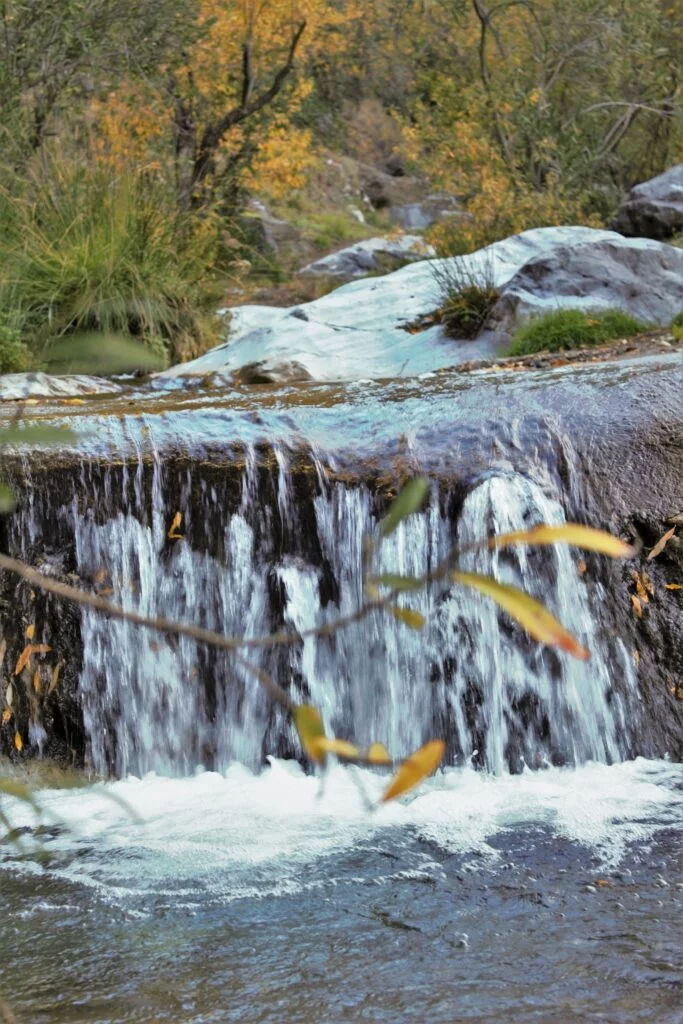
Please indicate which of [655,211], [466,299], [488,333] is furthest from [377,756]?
[655,211]

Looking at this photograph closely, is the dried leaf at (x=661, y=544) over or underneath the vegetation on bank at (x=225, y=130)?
underneath

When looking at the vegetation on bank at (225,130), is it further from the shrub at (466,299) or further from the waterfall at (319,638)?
the waterfall at (319,638)

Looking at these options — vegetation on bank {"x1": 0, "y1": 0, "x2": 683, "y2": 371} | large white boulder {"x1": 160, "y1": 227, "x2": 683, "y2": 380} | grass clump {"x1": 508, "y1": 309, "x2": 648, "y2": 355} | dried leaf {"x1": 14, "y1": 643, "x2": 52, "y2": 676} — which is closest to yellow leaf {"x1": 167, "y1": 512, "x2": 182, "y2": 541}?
Answer: dried leaf {"x1": 14, "y1": 643, "x2": 52, "y2": 676}

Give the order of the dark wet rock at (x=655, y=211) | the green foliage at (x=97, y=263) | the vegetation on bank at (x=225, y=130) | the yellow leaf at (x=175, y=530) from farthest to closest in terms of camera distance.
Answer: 1. the dark wet rock at (x=655, y=211)
2. the vegetation on bank at (x=225, y=130)
3. the green foliage at (x=97, y=263)
4. the yellow leaf at (x=175, y=530)

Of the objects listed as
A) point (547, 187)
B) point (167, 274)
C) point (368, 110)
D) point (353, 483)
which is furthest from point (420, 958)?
point (368, 110)

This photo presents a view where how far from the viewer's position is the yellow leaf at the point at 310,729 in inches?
23.3

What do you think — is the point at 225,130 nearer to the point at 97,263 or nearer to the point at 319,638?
the point at 97,263

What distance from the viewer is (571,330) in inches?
297

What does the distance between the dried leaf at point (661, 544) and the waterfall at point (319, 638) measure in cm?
27

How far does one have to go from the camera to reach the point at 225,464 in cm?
420

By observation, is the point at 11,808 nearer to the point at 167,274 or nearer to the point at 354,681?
the point at 354,681

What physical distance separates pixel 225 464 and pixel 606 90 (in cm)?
1334

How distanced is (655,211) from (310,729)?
10681 millimetres

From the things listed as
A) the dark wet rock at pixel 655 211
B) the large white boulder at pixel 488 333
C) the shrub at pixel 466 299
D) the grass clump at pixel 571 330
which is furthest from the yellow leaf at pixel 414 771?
the dark wet rock at pixel 655 211
